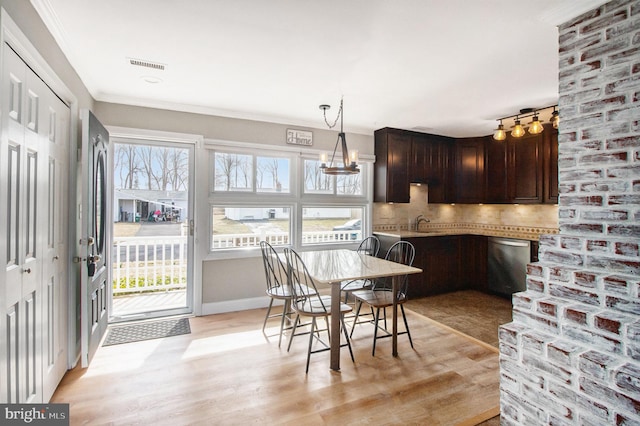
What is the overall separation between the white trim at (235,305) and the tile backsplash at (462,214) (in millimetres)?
2026

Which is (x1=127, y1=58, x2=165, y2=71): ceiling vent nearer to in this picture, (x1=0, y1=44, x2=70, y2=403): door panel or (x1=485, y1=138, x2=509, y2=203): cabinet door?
(x1=0, y1=44, x2=70, y2=403): door panel

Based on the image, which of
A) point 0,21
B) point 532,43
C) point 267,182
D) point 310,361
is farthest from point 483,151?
point 0,21

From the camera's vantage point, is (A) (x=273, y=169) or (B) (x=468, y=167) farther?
(B) (x=468, y=167)

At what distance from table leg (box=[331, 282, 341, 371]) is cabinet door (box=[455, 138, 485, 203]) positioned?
3.59m

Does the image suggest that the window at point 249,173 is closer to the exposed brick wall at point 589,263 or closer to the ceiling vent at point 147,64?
the ceiling vent at point 147,64

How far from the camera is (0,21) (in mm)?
1415

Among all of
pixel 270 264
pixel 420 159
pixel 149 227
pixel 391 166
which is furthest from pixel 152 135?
pixel 420 159

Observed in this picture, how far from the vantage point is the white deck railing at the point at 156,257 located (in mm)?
4348

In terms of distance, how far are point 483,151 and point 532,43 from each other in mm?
3072

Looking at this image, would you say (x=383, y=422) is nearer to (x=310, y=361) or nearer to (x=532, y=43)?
(x=310, y=361)

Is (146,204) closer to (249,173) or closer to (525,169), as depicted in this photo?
(249,173)

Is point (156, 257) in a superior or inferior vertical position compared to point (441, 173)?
inferior

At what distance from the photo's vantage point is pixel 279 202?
430 centimetres

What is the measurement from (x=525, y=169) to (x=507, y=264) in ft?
4.55
